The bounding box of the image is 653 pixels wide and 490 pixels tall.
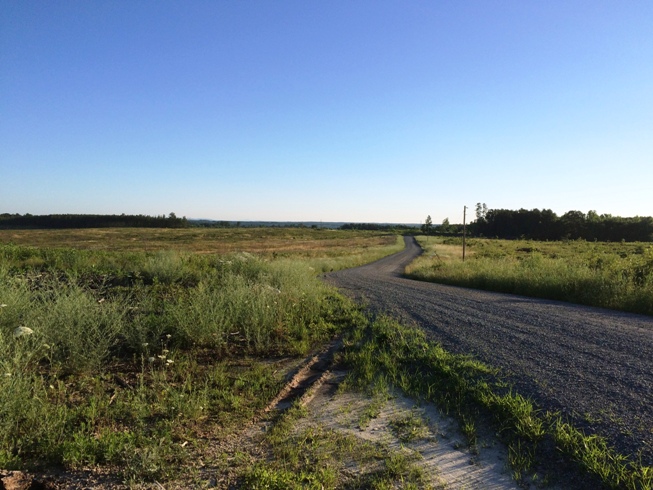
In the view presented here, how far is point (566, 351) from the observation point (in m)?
6.16

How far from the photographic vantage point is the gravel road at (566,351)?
395cm

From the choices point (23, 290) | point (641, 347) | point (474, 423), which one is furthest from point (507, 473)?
point (23, 290)

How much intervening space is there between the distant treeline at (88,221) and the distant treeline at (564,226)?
105 m

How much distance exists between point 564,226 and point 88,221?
138508 mm

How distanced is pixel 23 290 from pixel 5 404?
389 centimetres

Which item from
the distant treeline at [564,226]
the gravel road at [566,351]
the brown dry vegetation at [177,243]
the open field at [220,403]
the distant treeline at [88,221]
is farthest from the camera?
the distant treeline at [88,221]

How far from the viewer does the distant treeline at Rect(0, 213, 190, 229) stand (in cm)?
11719

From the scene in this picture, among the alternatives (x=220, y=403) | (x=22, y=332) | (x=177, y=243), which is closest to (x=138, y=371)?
(x=22, y=332)

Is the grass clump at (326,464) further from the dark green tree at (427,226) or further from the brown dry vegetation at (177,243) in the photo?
the dark green tree at (427,226)

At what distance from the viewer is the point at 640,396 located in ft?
14.3

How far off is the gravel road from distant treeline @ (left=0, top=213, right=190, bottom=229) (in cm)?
12810

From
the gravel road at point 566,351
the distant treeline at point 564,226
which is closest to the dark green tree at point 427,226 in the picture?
the distant treeline at point 564,226

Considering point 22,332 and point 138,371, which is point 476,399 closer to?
point 138,371

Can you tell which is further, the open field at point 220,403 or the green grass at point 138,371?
the green grass at point 138,371
